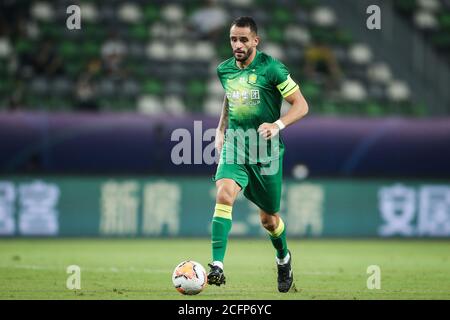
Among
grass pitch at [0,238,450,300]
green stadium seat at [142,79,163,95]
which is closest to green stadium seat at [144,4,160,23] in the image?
green stadium seat at [142,79,163,95]

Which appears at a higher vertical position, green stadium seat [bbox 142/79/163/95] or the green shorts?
green stadium seat [bbox 142/79/163/95]

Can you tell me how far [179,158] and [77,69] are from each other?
10.0ft

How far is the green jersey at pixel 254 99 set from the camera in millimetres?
9773

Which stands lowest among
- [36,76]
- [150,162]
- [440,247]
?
[440,247]

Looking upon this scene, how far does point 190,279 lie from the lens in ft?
30.5

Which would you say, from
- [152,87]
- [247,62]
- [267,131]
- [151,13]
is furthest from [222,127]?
[151,13]

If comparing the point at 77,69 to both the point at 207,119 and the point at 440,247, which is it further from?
the point at 440,247

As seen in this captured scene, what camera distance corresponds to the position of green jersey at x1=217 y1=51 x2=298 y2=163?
385 inches

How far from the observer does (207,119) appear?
1838 centimetres

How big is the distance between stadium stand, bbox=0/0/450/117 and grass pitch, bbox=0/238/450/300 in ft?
9.95

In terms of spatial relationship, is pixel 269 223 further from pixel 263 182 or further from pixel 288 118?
pixel 288 118

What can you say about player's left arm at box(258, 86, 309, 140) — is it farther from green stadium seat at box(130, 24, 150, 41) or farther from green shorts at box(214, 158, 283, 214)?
green stadium seat at box(130, 24, 150, 41)
